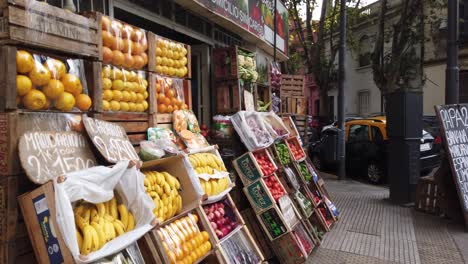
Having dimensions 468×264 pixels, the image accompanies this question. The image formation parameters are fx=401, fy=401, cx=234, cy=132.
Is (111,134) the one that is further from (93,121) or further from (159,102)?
(159,102)

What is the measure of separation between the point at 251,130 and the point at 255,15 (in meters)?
3.59

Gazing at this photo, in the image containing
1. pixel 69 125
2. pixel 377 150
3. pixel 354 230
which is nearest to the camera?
pixel 69 125

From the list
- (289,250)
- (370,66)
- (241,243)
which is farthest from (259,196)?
(370,66)

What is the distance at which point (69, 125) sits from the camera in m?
2.76

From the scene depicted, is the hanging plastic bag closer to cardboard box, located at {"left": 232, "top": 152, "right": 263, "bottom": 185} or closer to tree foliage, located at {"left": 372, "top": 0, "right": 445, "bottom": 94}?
cardboard box, located at {"left": 232, "top": 152, "right": 263, "bottom": 185}

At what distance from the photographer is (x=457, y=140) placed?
20.4 feet

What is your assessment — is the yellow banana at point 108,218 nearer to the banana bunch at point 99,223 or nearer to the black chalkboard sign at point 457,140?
the banana bunch at point 99,223

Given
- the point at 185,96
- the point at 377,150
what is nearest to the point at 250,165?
the point at 185,96

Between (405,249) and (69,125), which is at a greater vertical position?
(69,125)

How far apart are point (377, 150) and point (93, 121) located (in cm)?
833

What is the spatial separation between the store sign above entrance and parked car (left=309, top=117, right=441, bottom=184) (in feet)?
9.35

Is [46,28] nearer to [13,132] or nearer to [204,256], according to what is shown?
[13,132]

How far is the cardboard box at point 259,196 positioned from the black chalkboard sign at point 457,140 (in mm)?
3178

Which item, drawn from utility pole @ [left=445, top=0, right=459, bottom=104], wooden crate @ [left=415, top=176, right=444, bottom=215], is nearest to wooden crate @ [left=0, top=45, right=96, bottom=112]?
wooden crate @ [left=415, top=176, right=444, bottom=215]
